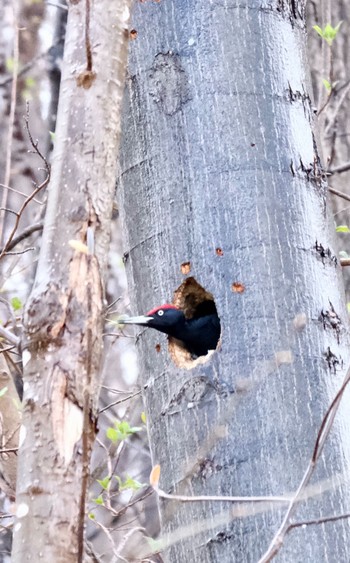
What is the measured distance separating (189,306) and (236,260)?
30 cm

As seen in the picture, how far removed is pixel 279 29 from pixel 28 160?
16.6ft

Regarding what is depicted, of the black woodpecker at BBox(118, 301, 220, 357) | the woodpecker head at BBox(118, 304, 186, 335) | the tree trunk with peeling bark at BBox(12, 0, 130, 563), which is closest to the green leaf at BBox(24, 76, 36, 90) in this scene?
the black woodpecker at BBox(118, 301, 220, 357)

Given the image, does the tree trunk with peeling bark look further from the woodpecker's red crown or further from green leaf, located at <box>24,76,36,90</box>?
green leaf, located at <box>24,76,36,90</box>

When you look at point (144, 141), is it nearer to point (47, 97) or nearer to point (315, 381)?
point (315, 381)

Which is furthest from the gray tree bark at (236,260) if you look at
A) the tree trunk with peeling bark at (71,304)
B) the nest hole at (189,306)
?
the tree trunk with peeling bark at (71,304)

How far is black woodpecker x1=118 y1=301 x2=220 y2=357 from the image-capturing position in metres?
2.60

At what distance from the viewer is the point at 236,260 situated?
251cm

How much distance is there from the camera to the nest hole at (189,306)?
8.39 ft

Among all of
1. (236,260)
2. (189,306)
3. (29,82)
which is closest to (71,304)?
(236,260)

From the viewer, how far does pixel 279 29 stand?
2.79m

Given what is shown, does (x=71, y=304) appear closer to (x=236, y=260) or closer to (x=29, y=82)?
(x=236, y=260)

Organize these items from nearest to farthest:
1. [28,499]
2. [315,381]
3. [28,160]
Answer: [28,499]
[315,381]
[28,160]

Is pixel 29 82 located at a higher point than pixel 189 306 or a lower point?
higher

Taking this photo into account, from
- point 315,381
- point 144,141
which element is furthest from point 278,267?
point 144,141
